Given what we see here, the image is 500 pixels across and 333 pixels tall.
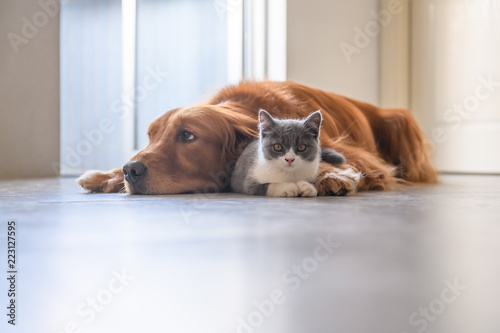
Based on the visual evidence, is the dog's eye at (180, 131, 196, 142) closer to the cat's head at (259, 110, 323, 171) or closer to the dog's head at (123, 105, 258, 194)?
the dog's head at (123, 105, 258, 194)

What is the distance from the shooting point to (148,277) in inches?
24.3

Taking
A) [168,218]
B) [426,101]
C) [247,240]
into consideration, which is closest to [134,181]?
[168,218]

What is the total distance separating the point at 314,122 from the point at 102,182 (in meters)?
0.79

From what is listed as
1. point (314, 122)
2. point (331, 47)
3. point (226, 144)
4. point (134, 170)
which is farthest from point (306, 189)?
point (331, 47)

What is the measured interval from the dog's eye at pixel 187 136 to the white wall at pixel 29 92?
229cm

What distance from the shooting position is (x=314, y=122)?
159cm

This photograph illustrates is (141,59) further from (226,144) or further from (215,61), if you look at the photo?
(226,144)

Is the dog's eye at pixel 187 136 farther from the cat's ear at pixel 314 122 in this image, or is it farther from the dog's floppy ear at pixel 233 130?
the cat's ear at pixel 314 122

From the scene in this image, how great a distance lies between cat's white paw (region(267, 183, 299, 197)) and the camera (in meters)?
1.51

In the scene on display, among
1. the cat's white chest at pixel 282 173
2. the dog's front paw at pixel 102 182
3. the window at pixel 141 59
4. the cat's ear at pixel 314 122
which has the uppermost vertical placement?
the window at pixel 141 59

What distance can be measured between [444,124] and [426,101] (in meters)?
0.26

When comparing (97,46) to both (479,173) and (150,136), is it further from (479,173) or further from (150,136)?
(479,173)

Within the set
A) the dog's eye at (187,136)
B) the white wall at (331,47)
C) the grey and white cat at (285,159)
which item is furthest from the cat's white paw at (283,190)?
the white wall at (331,47)

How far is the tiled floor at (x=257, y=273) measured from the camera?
0.51 m
